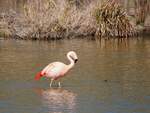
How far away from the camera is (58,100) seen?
44.0 feet

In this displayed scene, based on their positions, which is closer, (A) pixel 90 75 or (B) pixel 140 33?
(A) pixel 90 75

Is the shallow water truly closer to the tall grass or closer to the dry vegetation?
the dry vegetation

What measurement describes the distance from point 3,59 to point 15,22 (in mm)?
8422

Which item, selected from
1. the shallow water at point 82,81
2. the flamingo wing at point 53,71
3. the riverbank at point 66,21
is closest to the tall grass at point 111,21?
the riverbank at point 66,21

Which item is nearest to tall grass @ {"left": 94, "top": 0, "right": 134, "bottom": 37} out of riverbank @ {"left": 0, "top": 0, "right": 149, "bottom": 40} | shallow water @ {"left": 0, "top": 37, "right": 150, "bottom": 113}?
riverbank @ {"left": 0, "top": 0, "right": 149, "bottom": 40}

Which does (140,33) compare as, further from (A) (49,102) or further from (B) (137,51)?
(A) (49,102)

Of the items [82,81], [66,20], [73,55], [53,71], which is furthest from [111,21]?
[53,71]

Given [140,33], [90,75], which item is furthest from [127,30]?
[90,75]

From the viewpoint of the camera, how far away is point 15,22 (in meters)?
28.6

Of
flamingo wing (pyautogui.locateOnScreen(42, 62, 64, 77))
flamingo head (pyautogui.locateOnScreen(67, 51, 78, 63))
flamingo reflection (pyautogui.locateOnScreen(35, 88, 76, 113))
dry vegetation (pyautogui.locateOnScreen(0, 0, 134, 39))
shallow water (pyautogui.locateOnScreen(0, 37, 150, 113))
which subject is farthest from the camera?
dry vegetation (pyautogui.locateOnScreen(0, 0, 134, 39))

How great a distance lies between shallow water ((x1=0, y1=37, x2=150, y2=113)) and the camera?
41.8 ft

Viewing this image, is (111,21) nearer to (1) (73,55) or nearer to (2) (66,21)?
(2) (66,21)

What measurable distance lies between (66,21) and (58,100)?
15.0 meters

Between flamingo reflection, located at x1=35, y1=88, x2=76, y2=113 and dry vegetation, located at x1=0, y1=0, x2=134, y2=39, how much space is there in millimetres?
13115
